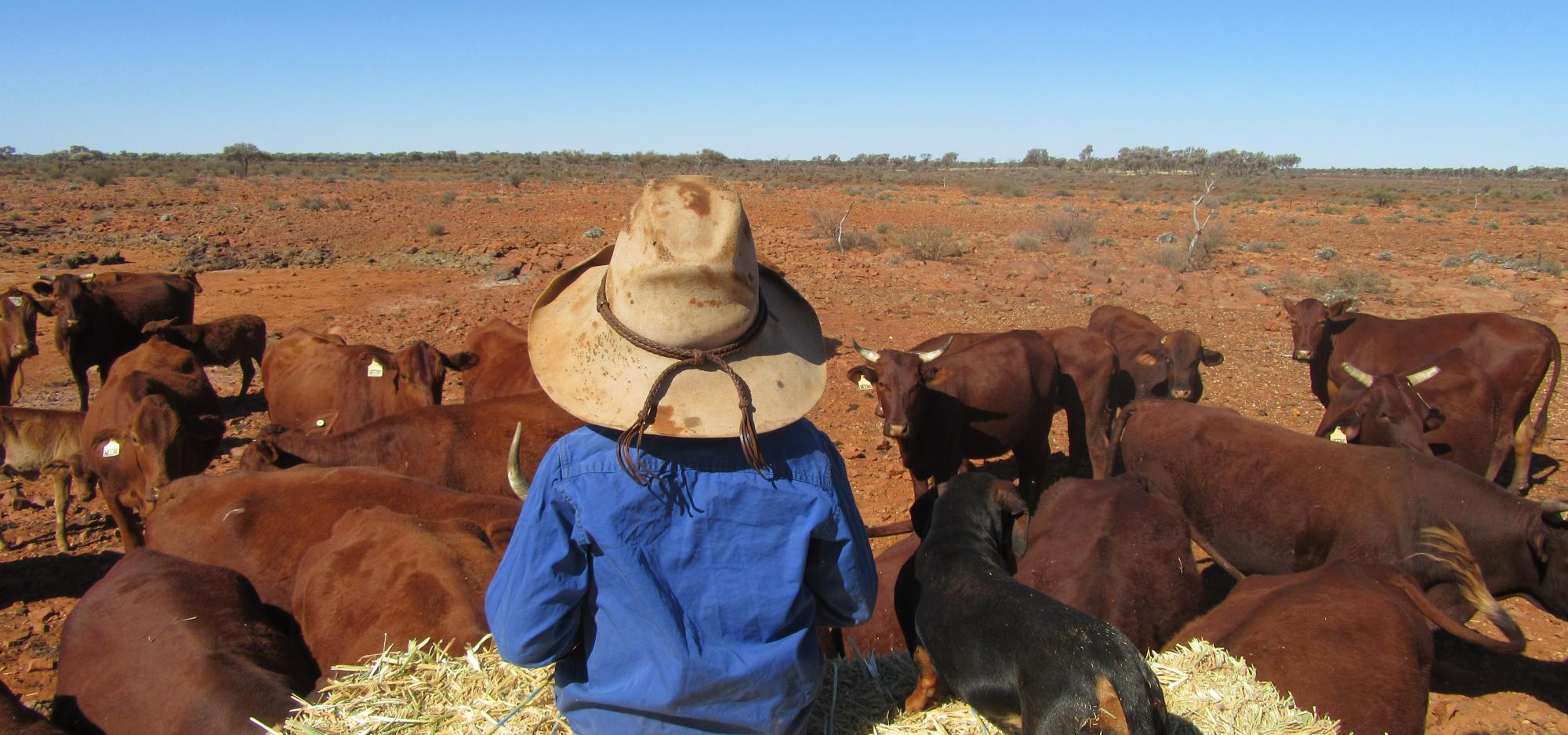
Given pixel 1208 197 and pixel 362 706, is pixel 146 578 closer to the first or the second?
pixel 362 706

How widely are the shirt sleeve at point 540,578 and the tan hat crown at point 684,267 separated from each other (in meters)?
0.38

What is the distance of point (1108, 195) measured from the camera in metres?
50.5

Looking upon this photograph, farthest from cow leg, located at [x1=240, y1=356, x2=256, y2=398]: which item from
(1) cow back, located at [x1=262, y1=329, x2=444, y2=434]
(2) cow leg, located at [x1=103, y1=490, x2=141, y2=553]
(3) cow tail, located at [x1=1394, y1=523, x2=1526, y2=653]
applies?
(3) cow tail, located at [x1=1394, y1=523, x2=1526, y2=653]

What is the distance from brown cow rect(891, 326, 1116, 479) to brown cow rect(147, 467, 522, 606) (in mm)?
5034

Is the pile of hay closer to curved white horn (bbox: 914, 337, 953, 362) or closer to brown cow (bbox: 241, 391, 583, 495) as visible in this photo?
brown cow (bbox: 241, 391, 583, 495)

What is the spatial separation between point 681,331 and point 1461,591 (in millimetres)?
5215

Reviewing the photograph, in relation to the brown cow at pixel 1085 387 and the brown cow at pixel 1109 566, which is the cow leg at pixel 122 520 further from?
the brown cow at pixel 1085 387

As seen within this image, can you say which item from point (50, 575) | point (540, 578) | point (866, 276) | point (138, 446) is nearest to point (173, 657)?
point (540, 578)

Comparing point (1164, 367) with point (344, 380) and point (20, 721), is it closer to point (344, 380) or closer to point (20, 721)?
point (344, 380)

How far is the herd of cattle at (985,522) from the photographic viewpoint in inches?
121

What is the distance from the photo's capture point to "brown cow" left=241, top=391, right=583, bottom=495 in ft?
20.6

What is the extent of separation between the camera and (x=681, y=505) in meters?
1.88

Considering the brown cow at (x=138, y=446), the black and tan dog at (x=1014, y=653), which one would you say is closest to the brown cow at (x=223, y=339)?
the brown cow at (x=138, y=446)

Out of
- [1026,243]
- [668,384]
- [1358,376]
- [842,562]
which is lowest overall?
[1358,376]
